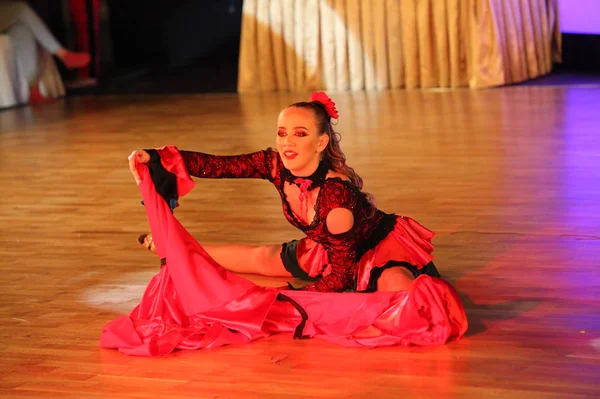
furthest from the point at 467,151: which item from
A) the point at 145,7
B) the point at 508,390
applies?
the point at 145,7

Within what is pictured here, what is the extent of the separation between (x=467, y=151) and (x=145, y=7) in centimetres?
666

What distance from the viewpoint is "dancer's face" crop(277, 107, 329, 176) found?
2773 millimetres

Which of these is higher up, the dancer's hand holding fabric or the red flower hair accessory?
the red flower hair accessory

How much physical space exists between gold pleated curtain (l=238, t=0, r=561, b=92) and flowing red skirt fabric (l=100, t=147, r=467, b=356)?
211 inches

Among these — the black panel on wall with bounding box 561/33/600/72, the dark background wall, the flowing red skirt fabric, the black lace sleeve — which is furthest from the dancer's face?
the dark background wall

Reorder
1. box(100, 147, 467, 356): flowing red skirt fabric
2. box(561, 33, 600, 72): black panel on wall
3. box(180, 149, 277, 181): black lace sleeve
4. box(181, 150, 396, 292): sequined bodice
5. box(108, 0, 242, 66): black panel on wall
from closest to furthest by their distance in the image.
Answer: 1. box(100, 147, 467, 356): flowing red skirt fabric
2. box(181, 150, 396, 292): sequined bodice
3. box(180, 149, 277, 181): black lace sleeve
4. box(561, 33, 600, 72): black panel on wall
5. box(108, 0, 242, 66): black panel on wall

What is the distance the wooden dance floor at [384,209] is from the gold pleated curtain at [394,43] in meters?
0.53

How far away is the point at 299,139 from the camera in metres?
2.77

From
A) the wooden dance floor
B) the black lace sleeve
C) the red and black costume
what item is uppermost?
the black lace sleeve

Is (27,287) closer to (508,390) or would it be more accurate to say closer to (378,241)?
(378,241)

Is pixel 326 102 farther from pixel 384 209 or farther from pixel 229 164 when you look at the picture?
pixel 384 209

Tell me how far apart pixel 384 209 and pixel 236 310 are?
1507 mm

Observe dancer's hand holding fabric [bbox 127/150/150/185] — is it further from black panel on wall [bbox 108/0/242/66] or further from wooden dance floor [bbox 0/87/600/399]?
black panel on wall [bbox 108/0/242/66]

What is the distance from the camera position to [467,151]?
17.2ft
